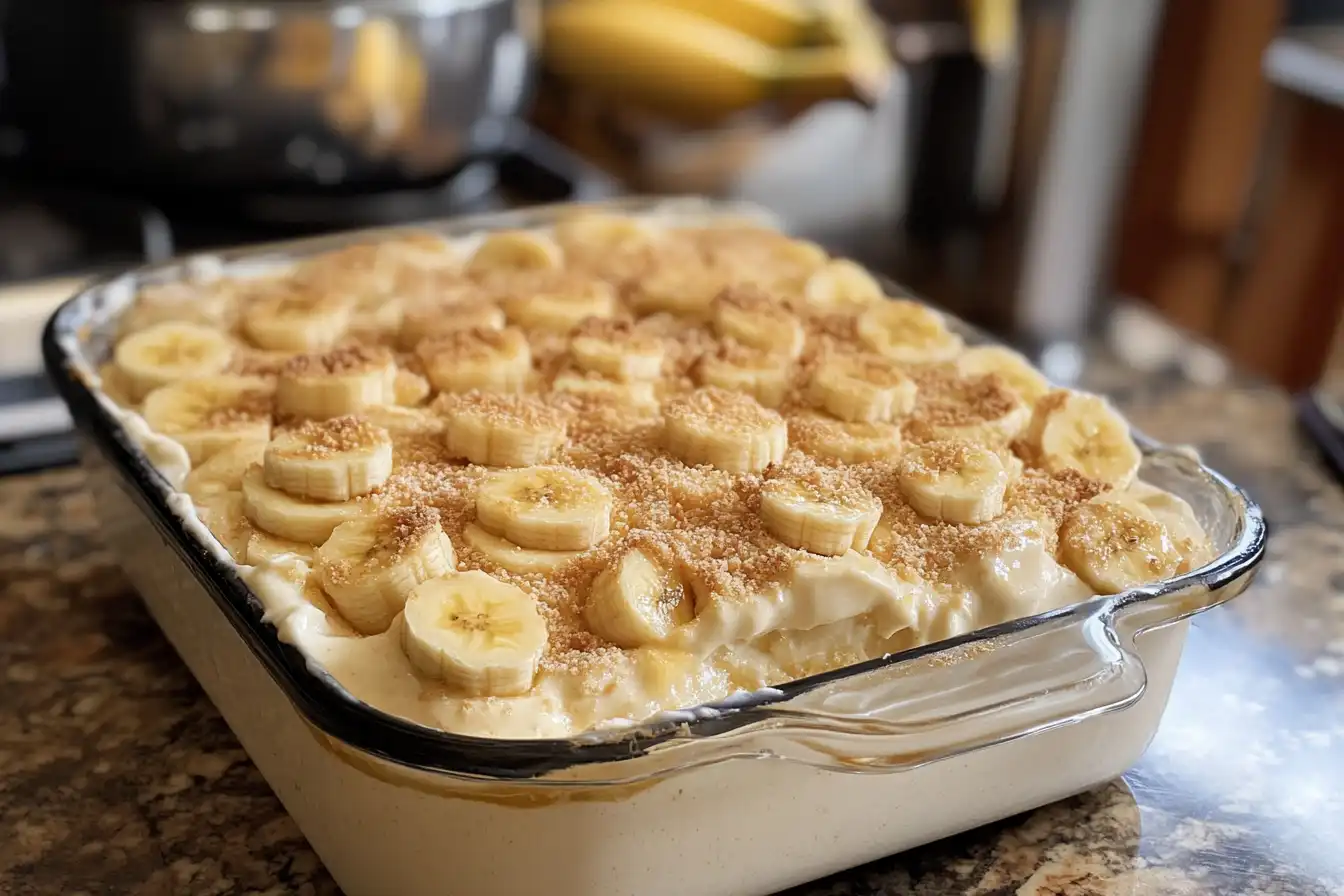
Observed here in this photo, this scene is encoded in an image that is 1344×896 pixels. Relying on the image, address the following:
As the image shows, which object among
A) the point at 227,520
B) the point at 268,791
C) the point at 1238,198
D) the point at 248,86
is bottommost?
the point at 1238,198

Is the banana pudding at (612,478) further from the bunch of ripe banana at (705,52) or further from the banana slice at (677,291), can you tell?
the bunch of ripe banana at (705,52)

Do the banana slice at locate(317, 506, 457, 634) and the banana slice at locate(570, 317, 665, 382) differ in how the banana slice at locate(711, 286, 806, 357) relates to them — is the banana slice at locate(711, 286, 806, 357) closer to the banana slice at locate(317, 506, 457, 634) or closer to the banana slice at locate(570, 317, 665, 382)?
the banana slice at locate(570, 317, 665, 382)

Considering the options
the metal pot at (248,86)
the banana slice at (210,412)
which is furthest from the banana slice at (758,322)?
the metal pot at (248,86)

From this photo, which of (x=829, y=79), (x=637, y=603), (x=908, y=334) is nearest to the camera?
(x=637, y=603)

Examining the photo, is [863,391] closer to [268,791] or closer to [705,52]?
[268,791]

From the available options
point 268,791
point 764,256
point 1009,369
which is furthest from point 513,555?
point 764,256

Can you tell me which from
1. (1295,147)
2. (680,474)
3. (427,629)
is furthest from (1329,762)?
(1295,147)
